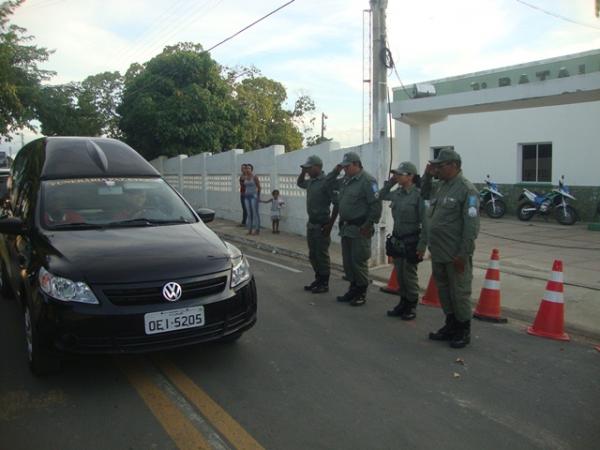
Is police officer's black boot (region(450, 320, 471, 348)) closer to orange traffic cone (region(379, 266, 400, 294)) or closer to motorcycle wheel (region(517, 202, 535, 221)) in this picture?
orange traffic cone (region(379, 266, 400, 294))

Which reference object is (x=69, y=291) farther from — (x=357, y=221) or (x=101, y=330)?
(x=357, y=221)

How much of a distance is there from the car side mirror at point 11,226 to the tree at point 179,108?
15925 mm

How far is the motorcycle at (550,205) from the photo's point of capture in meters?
14.1

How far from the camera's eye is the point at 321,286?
7086 millimetres

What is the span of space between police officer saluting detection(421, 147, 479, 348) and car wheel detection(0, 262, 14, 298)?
4.75 metres

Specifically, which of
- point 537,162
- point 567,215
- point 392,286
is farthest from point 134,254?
point 537,162

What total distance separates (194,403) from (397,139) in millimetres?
17748

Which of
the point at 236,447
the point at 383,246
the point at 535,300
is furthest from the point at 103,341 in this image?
the point at 383,246

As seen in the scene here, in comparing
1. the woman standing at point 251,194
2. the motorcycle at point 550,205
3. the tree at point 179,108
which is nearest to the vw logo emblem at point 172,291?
the woman standing at point 251,194

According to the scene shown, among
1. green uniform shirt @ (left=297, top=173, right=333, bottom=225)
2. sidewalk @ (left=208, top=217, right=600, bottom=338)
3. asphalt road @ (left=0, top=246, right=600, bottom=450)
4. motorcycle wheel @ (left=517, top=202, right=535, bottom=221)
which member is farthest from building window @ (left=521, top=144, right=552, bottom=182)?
asphalt road @ (left=0, top=246, right=600, bottom=450)

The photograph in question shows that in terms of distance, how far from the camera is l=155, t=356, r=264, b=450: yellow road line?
10.3 ft

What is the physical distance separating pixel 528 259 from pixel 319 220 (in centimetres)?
433

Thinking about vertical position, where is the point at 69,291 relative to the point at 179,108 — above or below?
below

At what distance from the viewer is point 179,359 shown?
14.4 ft
